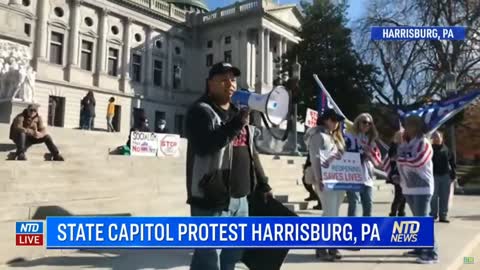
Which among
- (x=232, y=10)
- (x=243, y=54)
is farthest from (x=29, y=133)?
(x=232, y=10)

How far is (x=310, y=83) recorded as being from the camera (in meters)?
36.9

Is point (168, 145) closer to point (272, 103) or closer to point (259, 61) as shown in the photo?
point (272, 103)

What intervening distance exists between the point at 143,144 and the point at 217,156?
1143cm

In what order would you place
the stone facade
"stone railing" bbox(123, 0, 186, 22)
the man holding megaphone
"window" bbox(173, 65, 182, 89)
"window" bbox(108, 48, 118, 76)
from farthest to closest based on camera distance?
"window" bbox(173, 65, 182, 89), "stone railing" bbox(123, 0, 186, 22), "window" bbox(108, 48, 118, 76), the stone facade, the man holding megaphone

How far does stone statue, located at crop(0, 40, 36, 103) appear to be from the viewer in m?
13.0

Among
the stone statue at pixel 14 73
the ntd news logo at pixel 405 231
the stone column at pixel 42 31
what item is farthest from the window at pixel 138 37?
the ntd news logo at pixel 405 231

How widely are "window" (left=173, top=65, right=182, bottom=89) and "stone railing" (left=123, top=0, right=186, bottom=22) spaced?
561 centimetres

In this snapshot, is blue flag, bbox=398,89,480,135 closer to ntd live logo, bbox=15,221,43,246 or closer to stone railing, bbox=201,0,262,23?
ntd live logo, bbox=15,221,43,246

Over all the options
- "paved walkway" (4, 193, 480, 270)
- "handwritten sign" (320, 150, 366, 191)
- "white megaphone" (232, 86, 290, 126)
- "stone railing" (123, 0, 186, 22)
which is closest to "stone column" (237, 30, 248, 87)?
"stone railing" (123, 0, 186, 22)

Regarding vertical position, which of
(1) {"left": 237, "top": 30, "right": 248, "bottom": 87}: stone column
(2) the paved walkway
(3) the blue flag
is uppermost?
(1) {"left": 237, "top": 30, "right": 248, "bottom": 87}: stone column

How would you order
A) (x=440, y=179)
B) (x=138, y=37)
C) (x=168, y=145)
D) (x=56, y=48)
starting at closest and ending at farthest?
(x=440, y=179), (x=168, y=145), (x=56, y=48), (x=138, y=37)

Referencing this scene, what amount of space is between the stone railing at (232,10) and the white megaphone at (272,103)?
42.2m

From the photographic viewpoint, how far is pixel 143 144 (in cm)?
1431

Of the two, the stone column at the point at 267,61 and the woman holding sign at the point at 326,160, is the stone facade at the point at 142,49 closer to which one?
the stone column at the point at 267,61
